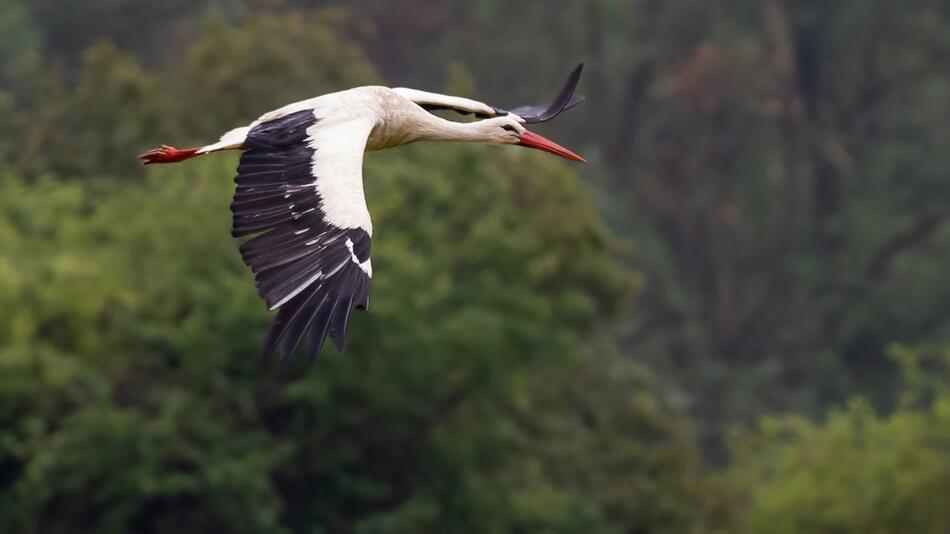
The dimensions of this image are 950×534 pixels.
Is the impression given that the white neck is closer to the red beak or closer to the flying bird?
the flying bird

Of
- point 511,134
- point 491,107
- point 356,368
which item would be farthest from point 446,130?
point 356,368

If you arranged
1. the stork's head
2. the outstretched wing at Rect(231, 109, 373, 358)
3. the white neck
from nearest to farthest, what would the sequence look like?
1. the outstretched wing at Rect(231, 109, 373, 358)
2. the white neck
3. the stork's head

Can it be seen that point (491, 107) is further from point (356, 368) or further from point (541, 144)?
point (356, 368)

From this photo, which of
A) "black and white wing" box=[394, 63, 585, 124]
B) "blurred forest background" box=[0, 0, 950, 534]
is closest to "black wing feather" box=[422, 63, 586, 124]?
"black and white wing" box=[394, 63, 585, 124]

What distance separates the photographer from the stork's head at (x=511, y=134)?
11.5 m

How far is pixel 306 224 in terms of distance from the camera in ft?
30.5

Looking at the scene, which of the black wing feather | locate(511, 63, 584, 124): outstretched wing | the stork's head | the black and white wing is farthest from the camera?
the stork's head

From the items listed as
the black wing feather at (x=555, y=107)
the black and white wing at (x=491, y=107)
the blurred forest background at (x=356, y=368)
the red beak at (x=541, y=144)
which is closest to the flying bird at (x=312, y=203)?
the black and white wing at (x=491, y=107)

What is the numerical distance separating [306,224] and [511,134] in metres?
2.52

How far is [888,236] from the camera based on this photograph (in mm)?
40844

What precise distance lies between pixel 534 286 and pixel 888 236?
1836cm

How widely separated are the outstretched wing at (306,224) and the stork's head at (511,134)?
1.59 m

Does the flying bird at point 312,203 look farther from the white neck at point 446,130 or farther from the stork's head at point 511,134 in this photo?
the stork's head at point 511,134

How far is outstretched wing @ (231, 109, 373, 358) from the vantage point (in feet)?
28.6
